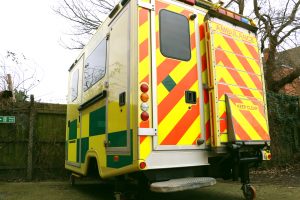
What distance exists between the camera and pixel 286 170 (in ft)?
26.1

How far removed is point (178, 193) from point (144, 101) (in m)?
2.59

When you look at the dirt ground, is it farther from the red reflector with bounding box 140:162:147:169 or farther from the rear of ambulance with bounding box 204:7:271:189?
the red reflector with bounding box 140:162:147:169

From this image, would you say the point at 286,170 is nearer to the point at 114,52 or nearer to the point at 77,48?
the point at 114,52

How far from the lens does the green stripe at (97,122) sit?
442 cm

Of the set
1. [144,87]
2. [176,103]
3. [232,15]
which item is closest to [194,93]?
[176,103]

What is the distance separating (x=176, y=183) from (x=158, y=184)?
0.67 ft

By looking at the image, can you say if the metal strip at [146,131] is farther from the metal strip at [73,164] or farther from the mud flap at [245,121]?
the metal strip at [73,164]

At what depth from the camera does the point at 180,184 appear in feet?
11.2

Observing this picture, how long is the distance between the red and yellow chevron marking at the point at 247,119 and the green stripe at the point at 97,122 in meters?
1.75

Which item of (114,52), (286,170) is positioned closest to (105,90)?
(114,52)

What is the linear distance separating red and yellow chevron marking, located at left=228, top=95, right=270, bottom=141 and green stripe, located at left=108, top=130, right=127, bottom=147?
4.50 ft

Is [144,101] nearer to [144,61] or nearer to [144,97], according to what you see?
[144,97]

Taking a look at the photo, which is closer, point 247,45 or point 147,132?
point 147,132

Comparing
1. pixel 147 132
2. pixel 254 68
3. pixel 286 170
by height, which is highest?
pixel 254 68
